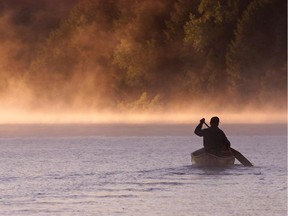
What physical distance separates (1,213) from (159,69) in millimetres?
93015

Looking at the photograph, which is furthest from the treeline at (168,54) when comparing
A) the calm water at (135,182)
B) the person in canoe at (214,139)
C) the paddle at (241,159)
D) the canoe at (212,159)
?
the person in canoe at (214,139)

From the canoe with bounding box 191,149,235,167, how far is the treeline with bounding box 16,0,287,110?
6343 cm

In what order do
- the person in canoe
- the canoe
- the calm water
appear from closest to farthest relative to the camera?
the calm water, the person in canoe, the canoe

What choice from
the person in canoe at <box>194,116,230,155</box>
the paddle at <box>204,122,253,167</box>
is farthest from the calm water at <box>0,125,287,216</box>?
the person in canoe at <box>194,116,230,155</box>

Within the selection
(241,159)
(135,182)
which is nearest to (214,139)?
(241,159)

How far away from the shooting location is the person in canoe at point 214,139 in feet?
126

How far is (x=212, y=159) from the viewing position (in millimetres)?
39125

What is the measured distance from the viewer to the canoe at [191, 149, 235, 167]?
128 ft

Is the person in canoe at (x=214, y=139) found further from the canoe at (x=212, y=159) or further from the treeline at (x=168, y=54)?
the treeline at (x=168, y=54)

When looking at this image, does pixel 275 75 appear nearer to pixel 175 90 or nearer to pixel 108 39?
pixel 175 90

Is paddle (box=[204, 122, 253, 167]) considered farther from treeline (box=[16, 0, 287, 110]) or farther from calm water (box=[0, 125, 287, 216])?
treeline (box=[16, 0, 287, 110])

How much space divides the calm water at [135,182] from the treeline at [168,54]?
4829cm

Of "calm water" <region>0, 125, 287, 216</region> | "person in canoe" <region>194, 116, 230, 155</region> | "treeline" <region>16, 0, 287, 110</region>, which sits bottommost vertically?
"calm water" <region>0, 125, 287, 216</region>

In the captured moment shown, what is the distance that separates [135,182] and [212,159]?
516 centimetres
